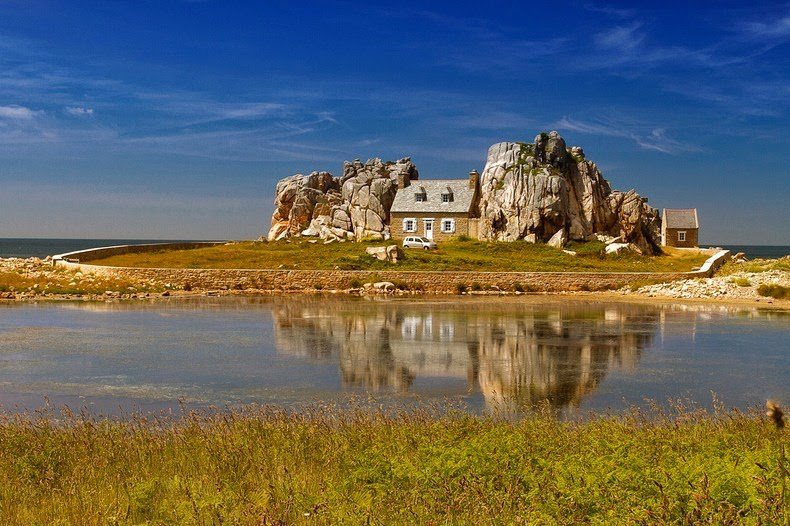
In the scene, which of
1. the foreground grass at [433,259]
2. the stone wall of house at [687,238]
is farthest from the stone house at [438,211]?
the stone wall of house at [687,238]

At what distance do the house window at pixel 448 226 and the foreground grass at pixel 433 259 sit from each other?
4.01 meters

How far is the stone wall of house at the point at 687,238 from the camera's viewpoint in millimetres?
92544

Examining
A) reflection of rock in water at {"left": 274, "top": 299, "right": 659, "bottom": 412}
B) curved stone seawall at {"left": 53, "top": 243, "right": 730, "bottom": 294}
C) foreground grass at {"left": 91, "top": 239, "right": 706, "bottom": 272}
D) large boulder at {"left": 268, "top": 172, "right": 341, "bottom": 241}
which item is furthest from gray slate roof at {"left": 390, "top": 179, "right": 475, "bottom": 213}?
reflection of rock in water at {"left": 274, "top": 299, "right": 659, "bottom": 412}

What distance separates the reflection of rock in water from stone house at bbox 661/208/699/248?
5173 centimetres

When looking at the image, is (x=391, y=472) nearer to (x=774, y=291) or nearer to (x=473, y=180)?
(x=774, y=291)

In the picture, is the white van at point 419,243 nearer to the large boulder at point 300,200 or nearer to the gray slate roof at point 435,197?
the gray slate roof at point 435,197

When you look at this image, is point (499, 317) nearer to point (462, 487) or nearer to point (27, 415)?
point (27, 415)

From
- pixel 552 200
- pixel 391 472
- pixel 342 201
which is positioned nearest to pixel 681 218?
pixel 552 200

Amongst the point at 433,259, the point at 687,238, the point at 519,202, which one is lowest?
the point at 433,259

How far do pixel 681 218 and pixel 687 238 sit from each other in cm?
270

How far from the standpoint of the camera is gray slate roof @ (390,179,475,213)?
8044 cm

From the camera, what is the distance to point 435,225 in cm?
8038

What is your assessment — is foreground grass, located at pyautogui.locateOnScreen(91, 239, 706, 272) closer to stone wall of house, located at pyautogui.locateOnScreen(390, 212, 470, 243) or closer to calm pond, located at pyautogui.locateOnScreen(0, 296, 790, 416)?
stone wall of house, located at pyautogui.locateOnScreen(390, 212, 470, 243)

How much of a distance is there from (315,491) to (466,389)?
11172 millimetres
